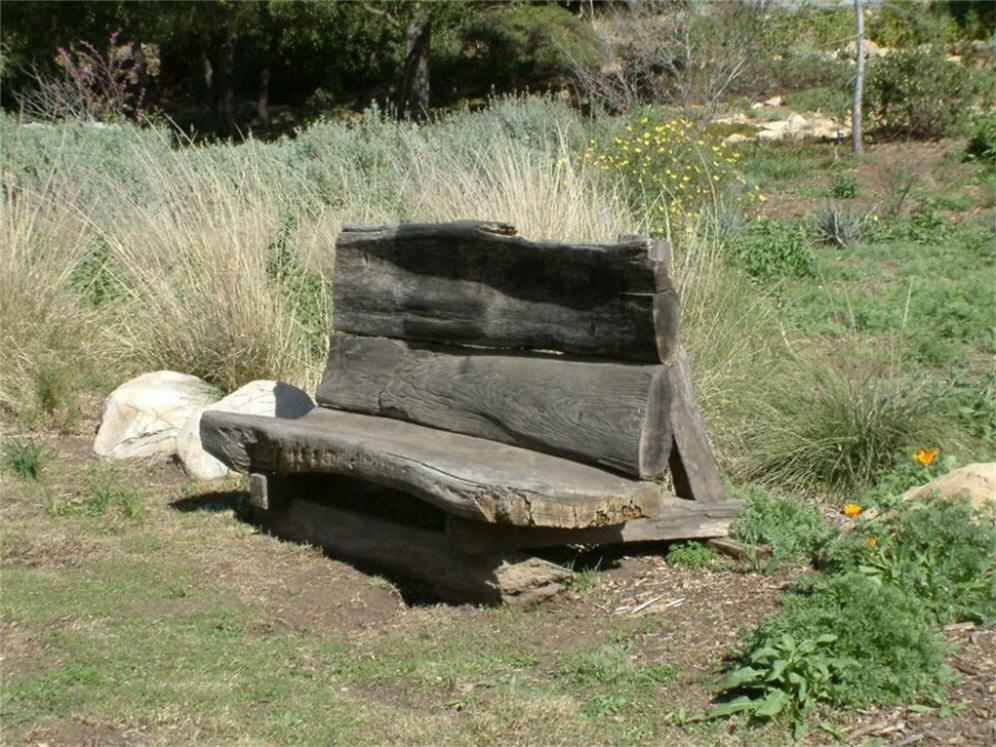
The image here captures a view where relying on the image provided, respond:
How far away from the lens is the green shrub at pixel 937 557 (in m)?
4.08

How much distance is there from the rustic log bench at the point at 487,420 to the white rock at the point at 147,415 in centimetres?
149

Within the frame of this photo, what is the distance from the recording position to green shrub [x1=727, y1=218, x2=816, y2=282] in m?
9.52

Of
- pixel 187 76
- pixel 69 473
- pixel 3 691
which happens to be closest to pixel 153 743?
pixel 3 691

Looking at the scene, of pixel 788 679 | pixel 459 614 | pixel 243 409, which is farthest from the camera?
pixel 243 409

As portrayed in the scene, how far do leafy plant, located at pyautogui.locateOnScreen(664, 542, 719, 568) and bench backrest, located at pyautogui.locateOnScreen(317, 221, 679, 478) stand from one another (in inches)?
19.9

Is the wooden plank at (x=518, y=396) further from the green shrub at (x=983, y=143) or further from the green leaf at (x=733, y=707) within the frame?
the green shrub at (x=983, y=143)

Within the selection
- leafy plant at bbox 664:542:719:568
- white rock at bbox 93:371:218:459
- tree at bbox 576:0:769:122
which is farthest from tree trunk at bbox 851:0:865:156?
leafy plant at bbox 664:542:719:568

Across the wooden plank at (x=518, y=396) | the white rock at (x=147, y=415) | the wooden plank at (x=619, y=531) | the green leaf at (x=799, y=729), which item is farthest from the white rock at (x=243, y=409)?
the green leaf at (x=799, y=729)

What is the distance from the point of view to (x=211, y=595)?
16.4 feet

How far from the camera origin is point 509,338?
5.28 m

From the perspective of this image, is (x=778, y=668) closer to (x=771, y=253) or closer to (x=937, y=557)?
(x=937, y=557)

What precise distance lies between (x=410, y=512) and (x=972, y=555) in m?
2.51

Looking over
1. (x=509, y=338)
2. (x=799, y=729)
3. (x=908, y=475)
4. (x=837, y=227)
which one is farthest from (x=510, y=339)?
(x=837, y=227)

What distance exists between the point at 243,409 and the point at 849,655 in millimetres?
4038
